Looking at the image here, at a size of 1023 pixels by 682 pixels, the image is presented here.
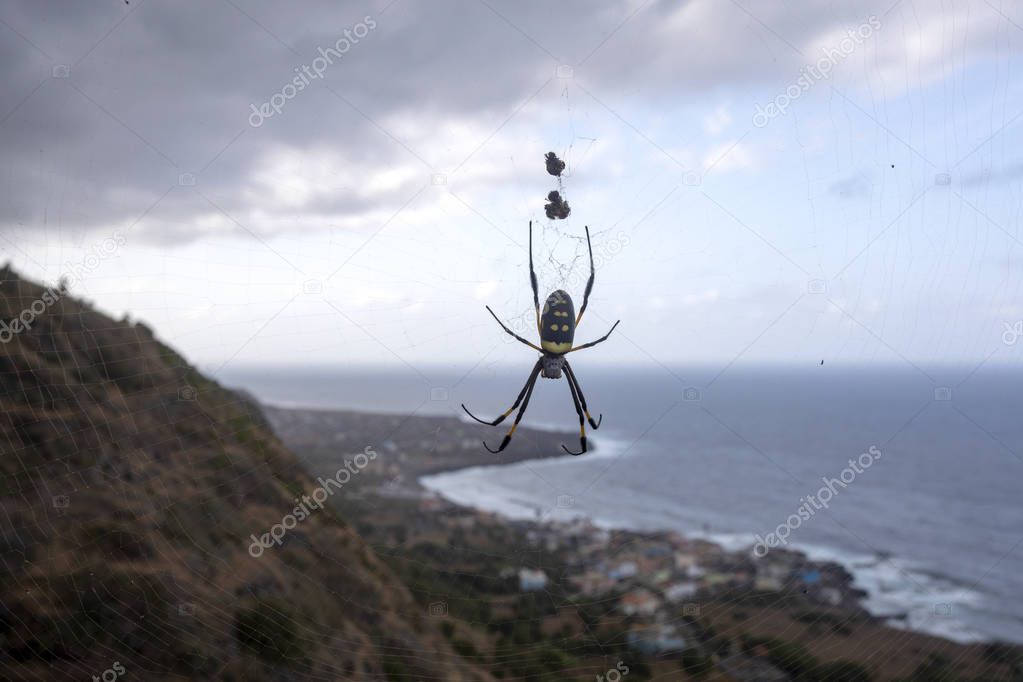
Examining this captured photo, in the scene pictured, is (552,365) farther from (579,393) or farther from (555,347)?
(579,393)

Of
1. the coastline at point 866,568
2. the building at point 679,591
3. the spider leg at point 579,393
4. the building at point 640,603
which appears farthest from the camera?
the coastline at point 866,568

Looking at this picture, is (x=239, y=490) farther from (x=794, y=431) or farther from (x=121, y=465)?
(x=794, y=431)

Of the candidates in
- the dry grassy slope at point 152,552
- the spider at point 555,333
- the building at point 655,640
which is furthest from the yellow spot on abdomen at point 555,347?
the building at point 655,640

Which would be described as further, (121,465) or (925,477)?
(925,477)

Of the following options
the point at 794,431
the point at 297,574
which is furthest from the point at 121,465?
the point at 794,431

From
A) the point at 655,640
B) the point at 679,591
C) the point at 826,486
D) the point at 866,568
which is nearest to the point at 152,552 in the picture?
the point at 655,640

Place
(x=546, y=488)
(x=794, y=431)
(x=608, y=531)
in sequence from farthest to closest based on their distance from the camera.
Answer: (x=794, y=431), (x=546, y=488), (x=608, y=531)

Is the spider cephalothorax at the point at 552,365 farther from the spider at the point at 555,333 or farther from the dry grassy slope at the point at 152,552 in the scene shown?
the dry grassy slope at the point at 152,552
